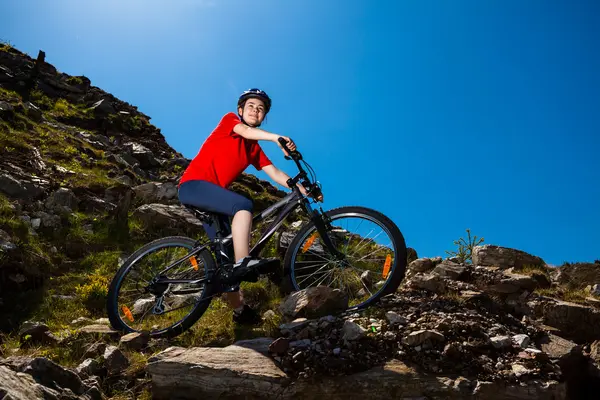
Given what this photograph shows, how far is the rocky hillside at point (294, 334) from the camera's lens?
13.0 feet

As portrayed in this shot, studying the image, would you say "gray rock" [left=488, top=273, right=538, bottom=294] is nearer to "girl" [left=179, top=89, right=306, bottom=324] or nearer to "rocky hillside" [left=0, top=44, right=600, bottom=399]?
"rocky hillside" [left=0, top=44, right=600, bottom=399]

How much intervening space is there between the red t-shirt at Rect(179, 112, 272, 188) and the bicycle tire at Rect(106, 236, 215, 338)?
0.94 metres

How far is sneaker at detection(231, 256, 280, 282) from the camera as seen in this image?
544 cm

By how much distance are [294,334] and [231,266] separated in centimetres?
146

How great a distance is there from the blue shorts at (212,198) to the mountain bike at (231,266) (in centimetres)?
19

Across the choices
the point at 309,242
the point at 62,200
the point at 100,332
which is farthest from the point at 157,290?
the point at 62,200

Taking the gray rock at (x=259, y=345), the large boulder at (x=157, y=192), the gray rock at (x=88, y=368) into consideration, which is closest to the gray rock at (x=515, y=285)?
the gray rock at (x=259, y=345)

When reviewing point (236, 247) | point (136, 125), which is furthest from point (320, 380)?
point (136, 125)

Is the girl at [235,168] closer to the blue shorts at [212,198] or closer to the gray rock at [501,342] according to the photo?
the blue shorts at [212,198]

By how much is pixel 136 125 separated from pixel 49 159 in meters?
11.8

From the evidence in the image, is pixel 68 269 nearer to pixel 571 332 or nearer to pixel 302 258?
pixel 302 258

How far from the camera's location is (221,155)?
613 centimetres

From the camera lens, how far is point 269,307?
22.5ft

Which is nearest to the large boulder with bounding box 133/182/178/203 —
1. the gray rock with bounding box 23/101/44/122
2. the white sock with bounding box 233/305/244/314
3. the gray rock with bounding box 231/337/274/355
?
the white sock with bounding box 233/305/244/314
